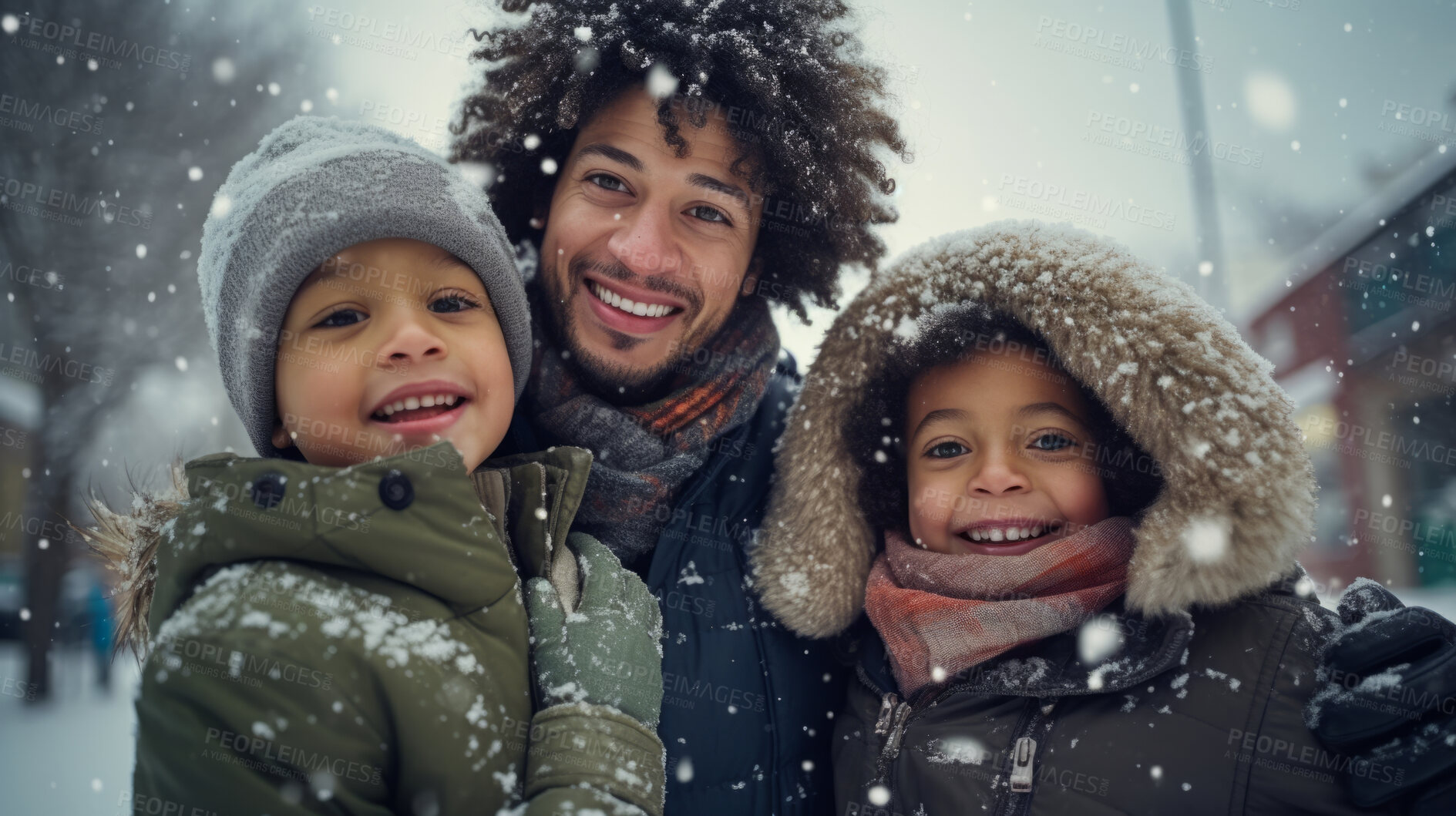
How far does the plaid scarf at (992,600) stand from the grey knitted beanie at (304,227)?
1294 mm

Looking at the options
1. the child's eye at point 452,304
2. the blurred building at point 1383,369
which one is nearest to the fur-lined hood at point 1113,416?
the child's eye at point 452,304

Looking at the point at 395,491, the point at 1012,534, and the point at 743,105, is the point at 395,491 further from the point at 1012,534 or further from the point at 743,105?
the point at 743,105

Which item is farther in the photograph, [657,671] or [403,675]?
[657,671]

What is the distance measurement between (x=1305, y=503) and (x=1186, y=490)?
24cm

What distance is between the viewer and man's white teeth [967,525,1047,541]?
6.67 feet

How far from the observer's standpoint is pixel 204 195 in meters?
8.58

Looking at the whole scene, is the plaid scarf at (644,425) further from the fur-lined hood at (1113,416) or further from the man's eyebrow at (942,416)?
the man's eyebrow at (942,416)

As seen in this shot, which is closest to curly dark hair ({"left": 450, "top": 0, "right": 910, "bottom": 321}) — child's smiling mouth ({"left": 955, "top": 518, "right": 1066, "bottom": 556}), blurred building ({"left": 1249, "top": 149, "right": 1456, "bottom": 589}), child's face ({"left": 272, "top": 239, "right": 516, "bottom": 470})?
child's face ({"left": 272, "top": 239, "right": 516, "bottom": 470})

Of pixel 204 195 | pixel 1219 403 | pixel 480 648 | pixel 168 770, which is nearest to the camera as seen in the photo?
pixel 168 770

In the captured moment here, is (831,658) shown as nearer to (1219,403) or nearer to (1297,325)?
(1219,403)

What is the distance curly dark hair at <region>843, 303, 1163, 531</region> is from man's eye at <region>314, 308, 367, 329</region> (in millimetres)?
1397

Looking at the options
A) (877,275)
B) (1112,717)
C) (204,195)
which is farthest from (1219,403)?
(204,195)

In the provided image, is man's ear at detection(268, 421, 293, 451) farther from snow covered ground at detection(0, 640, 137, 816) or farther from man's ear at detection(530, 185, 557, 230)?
snow covered ground at detection(0, 640, 137, 816)

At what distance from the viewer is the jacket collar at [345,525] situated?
56.4 inches
